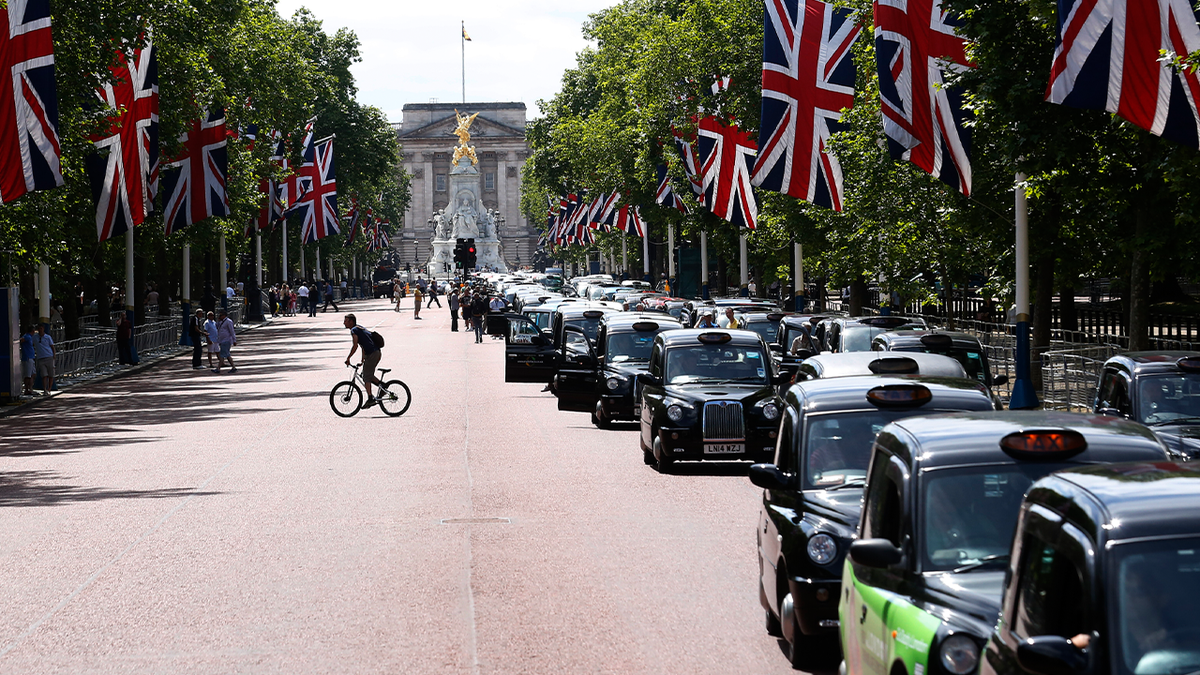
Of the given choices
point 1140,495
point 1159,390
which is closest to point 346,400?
point 1159,390

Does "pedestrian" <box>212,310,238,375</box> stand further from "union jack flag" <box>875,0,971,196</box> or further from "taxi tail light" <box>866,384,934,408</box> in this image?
"taxi tail light" <box>866,384,934,408</box>

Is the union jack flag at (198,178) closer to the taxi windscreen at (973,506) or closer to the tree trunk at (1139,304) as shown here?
the tree trunk at (1139,304)

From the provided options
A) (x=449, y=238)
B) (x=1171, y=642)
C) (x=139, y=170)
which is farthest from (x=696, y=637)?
(x=449, y=238)

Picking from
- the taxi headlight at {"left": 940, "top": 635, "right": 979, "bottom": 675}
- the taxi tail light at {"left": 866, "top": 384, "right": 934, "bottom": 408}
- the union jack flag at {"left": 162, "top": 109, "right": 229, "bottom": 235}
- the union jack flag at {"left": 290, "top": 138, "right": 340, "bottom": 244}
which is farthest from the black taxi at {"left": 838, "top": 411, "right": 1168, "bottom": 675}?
the union jack flag at {"left": 290, "top": 138, "right": 340, "bottom": 244}

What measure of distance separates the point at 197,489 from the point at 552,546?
6150mm

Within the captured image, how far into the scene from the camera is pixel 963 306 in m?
49.2

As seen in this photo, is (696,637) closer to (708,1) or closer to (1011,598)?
(1011,598)

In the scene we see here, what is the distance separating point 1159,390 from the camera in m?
14.9

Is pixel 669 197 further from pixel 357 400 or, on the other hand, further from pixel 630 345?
pixel 630 345

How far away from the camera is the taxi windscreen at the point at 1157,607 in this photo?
14.7 ft

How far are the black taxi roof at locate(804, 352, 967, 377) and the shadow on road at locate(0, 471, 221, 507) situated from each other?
693 cm

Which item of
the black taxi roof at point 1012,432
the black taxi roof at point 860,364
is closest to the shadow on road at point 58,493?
the black taxi roof at point 860,364

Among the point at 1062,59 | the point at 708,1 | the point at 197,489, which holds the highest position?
the point at 708,1

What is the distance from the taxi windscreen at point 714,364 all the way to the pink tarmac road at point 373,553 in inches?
49.0
